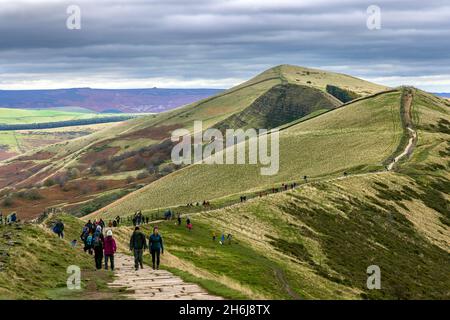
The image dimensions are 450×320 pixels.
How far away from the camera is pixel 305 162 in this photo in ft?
487

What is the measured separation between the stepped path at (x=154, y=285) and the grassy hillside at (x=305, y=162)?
84.5 metres

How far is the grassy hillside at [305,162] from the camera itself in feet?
443

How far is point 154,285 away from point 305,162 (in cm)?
12065

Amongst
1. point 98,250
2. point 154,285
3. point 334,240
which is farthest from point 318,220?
point 154,285

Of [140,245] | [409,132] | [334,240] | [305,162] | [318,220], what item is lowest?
[334,240]

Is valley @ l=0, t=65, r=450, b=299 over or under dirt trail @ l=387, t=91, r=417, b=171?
under

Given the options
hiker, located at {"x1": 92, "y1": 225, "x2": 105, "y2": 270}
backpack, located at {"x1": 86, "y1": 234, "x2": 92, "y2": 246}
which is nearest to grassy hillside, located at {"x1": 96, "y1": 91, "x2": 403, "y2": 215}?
backpack, located at {"x1": 86, "y1": 234, "x2": 92, "y2": 246}

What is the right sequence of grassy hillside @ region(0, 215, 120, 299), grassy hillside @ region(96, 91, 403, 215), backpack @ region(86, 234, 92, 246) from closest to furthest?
grassy hillside @ region(0, 215, 120, 299) → backpack @ region(86, 234, 92, 246) → grassy hillside @ region(96, 91, 403, 215)

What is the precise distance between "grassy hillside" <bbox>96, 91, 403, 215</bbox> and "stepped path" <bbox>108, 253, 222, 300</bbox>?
84.5m

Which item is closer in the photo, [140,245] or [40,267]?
[40,267]

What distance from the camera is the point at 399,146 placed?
487ft

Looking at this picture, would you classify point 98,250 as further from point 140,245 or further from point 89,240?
point 89,240

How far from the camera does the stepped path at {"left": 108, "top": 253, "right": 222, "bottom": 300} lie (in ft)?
87.2

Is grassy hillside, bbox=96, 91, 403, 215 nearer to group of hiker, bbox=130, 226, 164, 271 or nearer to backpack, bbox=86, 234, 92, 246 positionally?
backpack, bbox=86, 234, 92, 246
